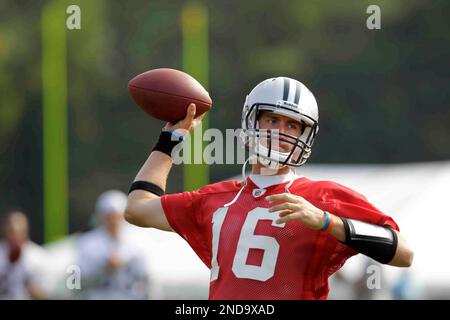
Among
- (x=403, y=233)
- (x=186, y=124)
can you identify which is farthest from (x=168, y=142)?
(x=403, y=233)

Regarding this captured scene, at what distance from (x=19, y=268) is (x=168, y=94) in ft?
17.2

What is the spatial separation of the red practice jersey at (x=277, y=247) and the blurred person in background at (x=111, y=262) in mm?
4112

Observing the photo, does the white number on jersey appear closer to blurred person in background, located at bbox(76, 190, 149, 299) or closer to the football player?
the football player

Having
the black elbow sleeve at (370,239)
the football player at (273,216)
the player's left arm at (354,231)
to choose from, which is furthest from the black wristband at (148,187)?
the black elbow sleeve at (370,239)

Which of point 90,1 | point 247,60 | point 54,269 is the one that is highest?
point 90,1

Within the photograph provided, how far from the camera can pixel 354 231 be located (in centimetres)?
356

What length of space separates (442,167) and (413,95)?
5504 mm

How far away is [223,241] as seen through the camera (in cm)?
383

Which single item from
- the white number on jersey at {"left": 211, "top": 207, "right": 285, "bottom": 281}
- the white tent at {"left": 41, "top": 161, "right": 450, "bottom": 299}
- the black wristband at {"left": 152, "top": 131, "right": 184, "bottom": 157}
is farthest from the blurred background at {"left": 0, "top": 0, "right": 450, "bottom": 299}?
the white number on jersey at {"left": 211, "top": 207, "right": 285, "bottom": 281}

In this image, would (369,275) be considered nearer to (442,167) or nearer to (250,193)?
(250,193)

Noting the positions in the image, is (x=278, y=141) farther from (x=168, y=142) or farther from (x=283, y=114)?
(x=168, y=142)

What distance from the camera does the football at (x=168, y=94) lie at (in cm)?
416

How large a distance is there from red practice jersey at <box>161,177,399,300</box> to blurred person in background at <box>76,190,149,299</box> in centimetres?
411
